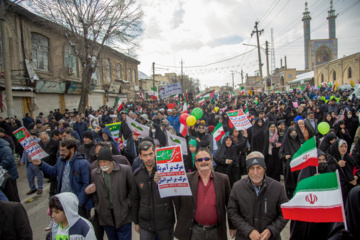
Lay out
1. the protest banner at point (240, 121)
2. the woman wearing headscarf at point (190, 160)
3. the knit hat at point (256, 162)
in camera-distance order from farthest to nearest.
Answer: the protest banner at point (240, 121)
the woman wearing headscarf at point (190, 160)
the knit hat at point (256, 162)

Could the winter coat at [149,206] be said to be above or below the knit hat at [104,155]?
below

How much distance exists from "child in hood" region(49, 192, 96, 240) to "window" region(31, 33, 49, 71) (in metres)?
17.4

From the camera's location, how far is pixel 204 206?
2.70 meters

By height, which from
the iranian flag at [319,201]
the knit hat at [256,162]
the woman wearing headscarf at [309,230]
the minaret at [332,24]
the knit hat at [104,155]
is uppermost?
the minaret at [332,24]

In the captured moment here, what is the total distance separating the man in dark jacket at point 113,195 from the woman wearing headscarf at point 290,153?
12.3 ft

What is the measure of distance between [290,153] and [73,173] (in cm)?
457

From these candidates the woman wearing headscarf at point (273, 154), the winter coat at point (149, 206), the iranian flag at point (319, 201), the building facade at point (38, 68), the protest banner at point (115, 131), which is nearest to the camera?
A: the iranian flag at point (319, 201)

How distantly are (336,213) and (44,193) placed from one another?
6818mm

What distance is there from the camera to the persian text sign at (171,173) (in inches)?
108

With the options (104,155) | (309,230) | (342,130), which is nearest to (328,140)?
(309,230)

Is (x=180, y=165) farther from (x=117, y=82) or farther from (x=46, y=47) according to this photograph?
(x=117, y=82)

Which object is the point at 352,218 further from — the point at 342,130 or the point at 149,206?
the point at 342,130

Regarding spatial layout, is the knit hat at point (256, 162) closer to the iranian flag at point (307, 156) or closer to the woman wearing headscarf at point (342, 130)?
the iranian flag at point (307, 156)

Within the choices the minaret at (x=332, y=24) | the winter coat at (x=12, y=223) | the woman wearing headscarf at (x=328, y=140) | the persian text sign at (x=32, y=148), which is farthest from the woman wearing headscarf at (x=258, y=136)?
the minaret at (x=332, y=24)
